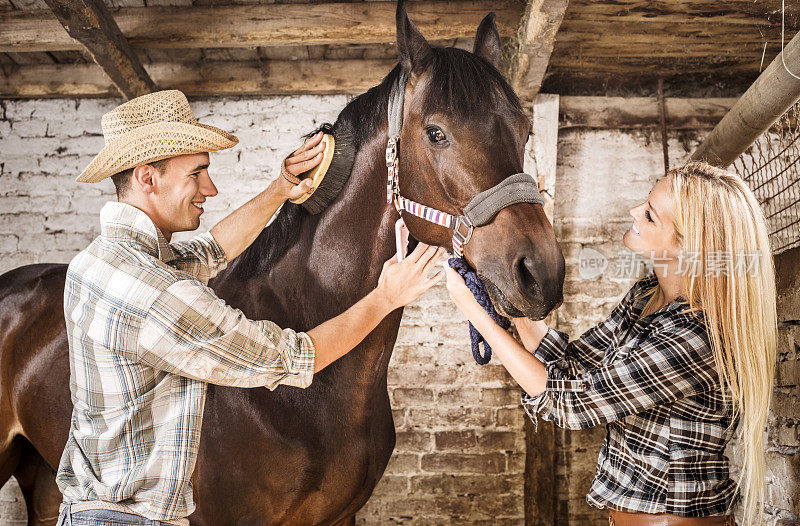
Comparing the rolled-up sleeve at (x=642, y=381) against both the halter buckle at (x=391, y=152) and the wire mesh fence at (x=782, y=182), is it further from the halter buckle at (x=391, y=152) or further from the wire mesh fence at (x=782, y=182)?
the wire mesh fence at (x=782, y=182)

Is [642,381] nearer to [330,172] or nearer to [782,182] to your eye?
[330,172]

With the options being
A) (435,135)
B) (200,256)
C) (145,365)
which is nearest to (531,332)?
(435,135)

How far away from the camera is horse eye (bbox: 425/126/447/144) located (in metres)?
1.57

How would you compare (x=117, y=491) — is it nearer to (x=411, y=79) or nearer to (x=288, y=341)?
(x=288, y=341)

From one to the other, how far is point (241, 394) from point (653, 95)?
3537 mm

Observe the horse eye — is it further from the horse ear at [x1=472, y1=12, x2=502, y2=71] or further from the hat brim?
the hat brim

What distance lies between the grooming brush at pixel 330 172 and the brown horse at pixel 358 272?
25 mm

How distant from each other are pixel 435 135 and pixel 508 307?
526 millimetres

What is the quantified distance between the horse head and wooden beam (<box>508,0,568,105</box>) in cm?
132

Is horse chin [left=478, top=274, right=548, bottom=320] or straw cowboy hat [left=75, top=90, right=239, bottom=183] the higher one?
straw cowboy hat [left=75, top=90, right=239, bottom=183]

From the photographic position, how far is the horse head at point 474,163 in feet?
4.50

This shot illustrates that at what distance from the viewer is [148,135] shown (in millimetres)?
1438

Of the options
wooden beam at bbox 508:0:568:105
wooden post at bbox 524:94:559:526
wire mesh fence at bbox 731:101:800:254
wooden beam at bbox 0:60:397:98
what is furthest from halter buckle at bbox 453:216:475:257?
wooden beam at bbox 0:60:397:98

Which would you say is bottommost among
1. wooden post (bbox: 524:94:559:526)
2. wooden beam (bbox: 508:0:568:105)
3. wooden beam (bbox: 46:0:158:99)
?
wooden post (bbox: 524:94:559:526)
